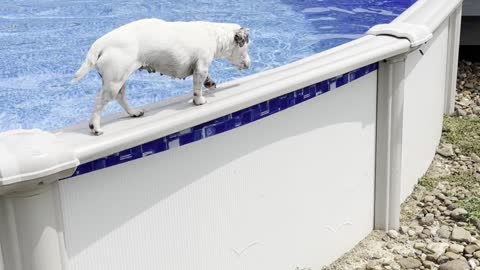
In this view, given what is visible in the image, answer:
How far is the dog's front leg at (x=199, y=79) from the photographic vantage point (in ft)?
9.12

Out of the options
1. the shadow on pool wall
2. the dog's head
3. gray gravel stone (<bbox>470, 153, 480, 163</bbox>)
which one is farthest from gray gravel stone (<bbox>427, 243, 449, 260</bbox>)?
the dog's head

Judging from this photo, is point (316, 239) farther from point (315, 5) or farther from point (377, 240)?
point (315, 5)

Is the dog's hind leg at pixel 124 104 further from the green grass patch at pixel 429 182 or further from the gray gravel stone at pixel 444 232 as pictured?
the green grass patch at pixel 429 182

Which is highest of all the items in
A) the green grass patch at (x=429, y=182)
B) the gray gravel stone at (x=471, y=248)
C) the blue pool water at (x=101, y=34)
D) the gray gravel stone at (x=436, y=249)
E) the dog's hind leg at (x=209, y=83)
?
the dog's hind leg at (x=209, y=83)

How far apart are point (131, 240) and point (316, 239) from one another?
1.28m

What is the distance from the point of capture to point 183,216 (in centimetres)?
288

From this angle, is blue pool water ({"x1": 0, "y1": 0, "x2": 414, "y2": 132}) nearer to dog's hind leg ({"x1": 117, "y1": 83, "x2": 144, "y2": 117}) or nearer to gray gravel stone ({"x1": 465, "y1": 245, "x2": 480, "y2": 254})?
dog's hind leg ({"x1": 117, "y1": 83, "x2": 144, "y2": 117})

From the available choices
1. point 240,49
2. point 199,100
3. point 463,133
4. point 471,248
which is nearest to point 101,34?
point 463,133

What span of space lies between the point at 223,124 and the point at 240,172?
0.83ft

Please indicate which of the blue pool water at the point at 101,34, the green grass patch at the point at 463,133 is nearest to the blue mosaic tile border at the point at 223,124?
Result: the blue pool water at the point at 101,34

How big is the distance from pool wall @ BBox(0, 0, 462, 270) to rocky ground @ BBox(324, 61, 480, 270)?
10 centimetres

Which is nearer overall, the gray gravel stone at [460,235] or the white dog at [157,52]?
the white dog at [157,52]

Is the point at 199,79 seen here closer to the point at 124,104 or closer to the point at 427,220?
the point at 124,104

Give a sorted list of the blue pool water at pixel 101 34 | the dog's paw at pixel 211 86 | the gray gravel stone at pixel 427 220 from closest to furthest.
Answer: the dog's paw at pixel 211 86
the gray gravel stone at pixel 427 220
the blue pool water at pixel 101 34
